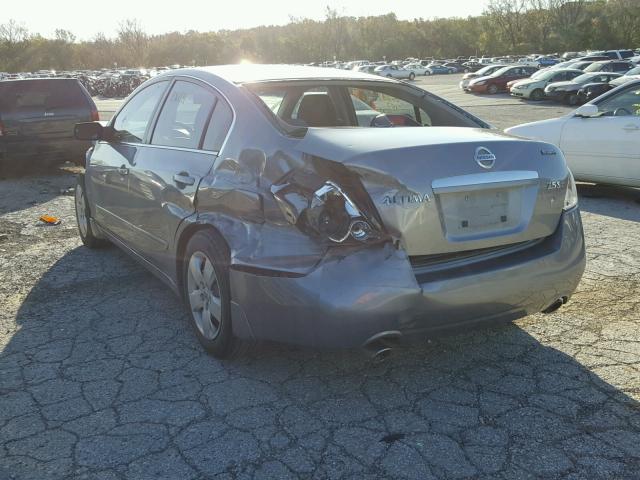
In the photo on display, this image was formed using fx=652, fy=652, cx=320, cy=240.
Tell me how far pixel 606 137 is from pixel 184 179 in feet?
19.0

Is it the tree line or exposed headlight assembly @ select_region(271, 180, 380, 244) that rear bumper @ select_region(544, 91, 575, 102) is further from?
the tree line

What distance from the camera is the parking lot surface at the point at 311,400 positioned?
2670 millimetres

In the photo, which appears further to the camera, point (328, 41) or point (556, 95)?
point (328, 41)

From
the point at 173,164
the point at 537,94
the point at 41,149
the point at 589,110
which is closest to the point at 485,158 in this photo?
the point at 173,164

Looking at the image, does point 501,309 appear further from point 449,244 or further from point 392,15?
point 392,15

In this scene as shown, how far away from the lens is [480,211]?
122 inches

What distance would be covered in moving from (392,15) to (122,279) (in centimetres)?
12860

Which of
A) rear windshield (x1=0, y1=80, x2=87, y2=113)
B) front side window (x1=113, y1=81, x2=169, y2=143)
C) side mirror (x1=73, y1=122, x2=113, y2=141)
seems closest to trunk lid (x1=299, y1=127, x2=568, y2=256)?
front side window (x1=113, y1=81, x2=169, y2=143)

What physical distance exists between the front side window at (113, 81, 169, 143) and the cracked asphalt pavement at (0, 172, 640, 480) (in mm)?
1227

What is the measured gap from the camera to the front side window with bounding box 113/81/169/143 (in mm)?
4633

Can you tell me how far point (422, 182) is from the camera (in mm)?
2926

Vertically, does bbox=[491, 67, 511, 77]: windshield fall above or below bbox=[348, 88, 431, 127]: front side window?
below

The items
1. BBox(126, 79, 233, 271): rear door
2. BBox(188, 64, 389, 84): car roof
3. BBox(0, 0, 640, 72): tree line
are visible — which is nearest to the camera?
BBox(126, 79, 233, 271): rear door

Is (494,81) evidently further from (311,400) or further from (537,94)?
(311,400)
